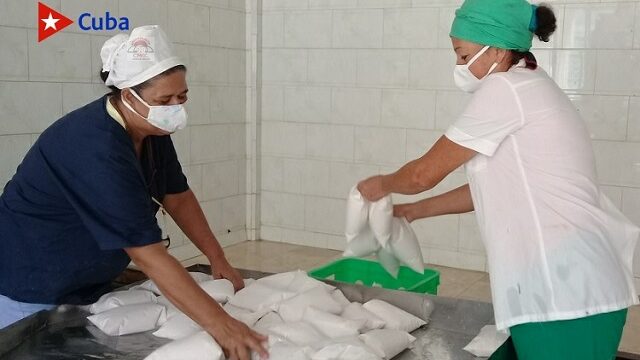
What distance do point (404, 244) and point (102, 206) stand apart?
0.95m

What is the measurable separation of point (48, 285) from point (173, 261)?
402 millimetres

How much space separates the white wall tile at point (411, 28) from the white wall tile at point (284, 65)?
635mm

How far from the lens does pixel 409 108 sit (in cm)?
459

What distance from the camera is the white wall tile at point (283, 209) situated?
512 cm

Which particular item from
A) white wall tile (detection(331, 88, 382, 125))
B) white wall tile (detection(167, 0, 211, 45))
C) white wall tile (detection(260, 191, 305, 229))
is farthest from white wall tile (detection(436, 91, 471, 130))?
white wall tile (detection(167, 0, 211, 45))

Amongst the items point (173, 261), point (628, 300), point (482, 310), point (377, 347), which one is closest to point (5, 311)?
point (173, 261)

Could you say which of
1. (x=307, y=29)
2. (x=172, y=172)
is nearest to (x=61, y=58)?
(x=172, y=172)

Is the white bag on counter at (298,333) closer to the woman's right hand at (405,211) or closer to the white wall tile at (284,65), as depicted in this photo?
the woman's right hand at (405,211)

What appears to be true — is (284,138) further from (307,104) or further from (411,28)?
(411,28)

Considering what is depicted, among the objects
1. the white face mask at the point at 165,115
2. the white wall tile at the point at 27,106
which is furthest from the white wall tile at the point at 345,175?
the white face mask at the point at 165,115

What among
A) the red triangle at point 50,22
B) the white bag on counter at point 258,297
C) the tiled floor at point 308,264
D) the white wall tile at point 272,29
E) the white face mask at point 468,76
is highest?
the white wall tile at point 272,29

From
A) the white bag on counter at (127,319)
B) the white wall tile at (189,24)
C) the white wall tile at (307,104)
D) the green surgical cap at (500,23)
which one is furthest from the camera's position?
the white wall tile at (307,104)

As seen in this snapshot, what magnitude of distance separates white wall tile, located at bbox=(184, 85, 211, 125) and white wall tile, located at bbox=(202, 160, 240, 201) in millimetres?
308

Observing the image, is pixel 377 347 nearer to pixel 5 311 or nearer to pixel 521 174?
pixel 521 174
